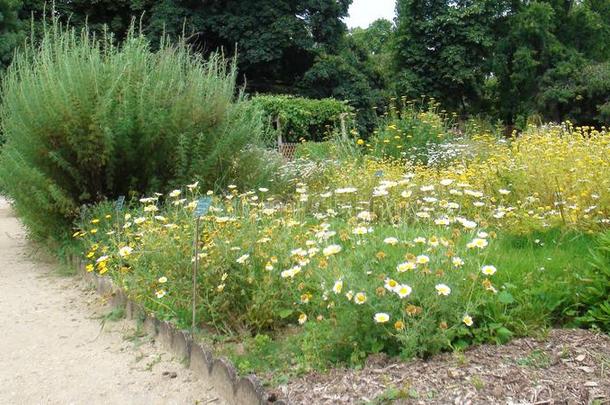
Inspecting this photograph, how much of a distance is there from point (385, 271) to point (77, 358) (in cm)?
209

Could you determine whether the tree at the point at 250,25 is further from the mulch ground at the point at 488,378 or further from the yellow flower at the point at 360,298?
the mulch ground at the point at 488,378

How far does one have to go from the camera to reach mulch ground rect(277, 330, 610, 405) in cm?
233

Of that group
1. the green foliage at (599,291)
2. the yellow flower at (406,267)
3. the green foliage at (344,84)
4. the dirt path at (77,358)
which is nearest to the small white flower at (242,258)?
the dirt path at (77,358)

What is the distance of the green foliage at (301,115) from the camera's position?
16.0 meters

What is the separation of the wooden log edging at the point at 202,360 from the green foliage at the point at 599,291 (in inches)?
60.1

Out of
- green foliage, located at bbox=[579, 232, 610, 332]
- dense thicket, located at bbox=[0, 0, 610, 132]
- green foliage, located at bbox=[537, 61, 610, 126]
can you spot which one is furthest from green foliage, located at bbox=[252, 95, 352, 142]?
green foliage, located at bbox=[579, 232, 610, 332]

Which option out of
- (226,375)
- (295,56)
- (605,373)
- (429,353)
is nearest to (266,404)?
(226,375)

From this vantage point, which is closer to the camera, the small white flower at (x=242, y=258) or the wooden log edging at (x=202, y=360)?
the wooden log edging at (x=202, y=360)

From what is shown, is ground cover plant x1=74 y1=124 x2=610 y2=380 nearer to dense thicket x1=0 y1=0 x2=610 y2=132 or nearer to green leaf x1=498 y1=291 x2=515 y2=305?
green leaf x1=498 y1=291 x2=515 y2=305

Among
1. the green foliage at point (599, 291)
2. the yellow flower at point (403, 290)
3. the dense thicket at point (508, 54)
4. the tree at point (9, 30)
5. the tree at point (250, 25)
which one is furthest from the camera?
the dense thicket at point (508, 54)

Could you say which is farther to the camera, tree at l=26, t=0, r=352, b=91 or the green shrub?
tree at l=26, t=0, r=352, b=91

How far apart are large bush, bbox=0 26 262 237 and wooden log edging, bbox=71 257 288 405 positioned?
2099 millimetres

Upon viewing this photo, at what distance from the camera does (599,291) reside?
9.68 feet

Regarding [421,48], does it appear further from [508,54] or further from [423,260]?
[423,260]
